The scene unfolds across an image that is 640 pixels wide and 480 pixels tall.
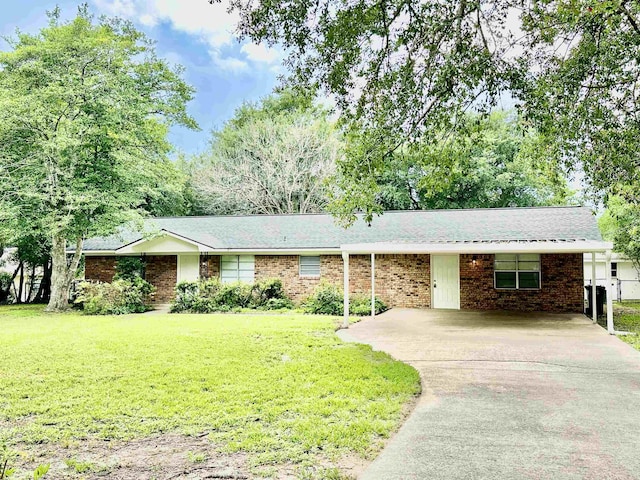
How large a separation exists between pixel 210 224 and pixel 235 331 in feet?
34.1

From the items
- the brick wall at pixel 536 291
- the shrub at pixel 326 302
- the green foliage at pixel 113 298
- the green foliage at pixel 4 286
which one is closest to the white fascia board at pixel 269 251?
the shrub at pixel 326 302

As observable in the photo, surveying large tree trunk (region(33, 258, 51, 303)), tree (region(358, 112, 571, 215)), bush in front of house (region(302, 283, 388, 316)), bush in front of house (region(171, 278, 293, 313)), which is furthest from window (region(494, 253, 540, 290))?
large tree trunk (region(33, 258, 51, 303))

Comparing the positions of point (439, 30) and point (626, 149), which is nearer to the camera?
point (439, 30)

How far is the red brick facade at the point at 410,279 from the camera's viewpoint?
51.9 ft

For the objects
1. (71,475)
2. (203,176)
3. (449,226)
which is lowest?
(71,475)

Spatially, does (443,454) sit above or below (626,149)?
below

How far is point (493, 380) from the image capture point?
268 inches

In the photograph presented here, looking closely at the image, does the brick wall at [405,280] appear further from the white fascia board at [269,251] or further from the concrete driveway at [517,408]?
the concrete driveway at [517,408]

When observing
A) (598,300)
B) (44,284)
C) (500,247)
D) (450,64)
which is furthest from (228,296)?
(598,300)

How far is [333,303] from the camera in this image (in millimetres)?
16094

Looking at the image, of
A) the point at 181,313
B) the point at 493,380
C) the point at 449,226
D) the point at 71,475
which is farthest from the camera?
the point at 449,226

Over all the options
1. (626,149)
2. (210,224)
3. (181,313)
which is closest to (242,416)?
(626,149)

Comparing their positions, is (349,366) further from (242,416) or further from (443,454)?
(443,454)

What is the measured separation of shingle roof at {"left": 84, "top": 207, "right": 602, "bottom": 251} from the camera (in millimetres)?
16516
